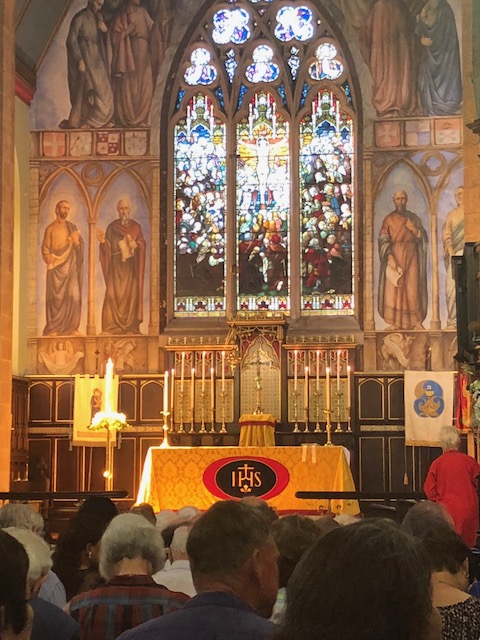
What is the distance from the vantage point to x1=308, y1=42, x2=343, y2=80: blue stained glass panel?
18844mm

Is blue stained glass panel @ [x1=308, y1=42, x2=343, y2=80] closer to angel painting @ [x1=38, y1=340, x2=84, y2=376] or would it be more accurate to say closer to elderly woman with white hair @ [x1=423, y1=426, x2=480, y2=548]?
angel painting @ [x1=38, y1=340, x2=84, y2=376]

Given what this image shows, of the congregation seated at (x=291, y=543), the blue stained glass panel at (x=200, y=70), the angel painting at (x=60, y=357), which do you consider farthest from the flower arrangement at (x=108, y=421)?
the congregation seated at (x=291, y=543)

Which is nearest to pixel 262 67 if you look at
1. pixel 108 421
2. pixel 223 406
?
pixel 223 406

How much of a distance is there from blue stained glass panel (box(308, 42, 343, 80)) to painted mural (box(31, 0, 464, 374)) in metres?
0.04

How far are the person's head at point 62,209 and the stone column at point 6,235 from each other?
4.07m

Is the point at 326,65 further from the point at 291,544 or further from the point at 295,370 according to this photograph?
the point at 291,544

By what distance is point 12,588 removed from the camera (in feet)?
8.25

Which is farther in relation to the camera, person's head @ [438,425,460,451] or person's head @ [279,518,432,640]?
person's head @ [438,425,460,451]

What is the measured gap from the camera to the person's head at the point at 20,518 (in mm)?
4984

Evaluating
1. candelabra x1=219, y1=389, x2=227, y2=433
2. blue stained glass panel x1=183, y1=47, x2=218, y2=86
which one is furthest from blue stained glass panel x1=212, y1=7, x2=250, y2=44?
candelabra x1=219, y1=389, x2=227, y2=433

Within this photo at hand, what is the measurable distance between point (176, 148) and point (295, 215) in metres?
2.27

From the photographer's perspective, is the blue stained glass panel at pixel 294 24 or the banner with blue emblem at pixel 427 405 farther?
the blue stained glass panel at pixel 294 24

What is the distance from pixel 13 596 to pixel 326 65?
1718cm

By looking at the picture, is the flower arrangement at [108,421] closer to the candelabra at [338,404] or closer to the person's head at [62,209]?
the candelabra at [338,404]
